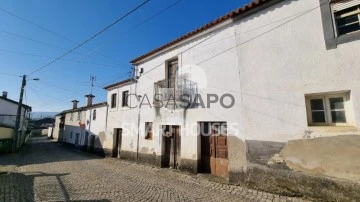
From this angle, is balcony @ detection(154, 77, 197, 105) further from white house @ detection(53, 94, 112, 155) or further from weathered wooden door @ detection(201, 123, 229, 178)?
white house @ detection(53, 94, 112, 155)

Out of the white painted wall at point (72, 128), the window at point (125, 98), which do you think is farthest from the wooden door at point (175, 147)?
the white painted wall at point (72, 128)

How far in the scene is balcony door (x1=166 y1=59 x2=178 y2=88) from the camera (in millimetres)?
10445

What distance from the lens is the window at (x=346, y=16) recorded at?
552 centimetres

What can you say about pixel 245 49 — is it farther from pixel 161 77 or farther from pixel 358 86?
pixel 161 77

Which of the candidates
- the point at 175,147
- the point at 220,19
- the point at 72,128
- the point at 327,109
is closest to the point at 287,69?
the point at 327,109

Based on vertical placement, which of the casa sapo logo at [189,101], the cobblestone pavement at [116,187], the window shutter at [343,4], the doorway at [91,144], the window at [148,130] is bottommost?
the cobblestone pavement at [116,187]

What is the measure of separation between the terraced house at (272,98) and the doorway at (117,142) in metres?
5.56

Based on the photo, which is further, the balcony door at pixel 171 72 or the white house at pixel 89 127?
the white house at pixel 89 127

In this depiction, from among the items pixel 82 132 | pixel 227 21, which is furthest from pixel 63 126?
pixel 227 21

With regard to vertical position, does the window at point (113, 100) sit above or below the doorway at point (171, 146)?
above

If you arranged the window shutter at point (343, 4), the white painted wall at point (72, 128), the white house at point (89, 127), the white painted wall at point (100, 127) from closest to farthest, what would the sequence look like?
the window shutter at point (343, 4) < the white painted wall at point (100, 127) < the white house at point (89, 127) < the white painted wall at point (72, 128)

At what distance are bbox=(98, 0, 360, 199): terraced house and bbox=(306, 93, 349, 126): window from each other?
2cm

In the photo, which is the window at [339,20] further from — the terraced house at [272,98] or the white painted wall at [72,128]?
the white painted wall at [72,128]

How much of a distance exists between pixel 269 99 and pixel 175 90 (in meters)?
4.54
